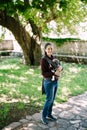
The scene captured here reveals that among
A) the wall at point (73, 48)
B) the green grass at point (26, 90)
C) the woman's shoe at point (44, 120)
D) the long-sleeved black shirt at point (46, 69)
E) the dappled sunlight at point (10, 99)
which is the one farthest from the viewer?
the wall at point (73, 48)

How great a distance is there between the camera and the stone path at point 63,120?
684 cm

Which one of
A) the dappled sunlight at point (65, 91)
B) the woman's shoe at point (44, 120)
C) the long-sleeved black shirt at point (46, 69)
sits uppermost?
the long-sleeved black shirt at point (46, 69)

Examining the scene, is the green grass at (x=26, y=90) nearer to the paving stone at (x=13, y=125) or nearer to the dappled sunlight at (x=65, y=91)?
the dappled sunlight at (x=65, y=91)

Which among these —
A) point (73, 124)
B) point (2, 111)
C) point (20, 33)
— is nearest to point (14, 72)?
point (20, 33)

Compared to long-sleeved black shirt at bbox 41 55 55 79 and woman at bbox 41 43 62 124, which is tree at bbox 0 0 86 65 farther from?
long-sleeved black shirt at bbox 41 55 55 79

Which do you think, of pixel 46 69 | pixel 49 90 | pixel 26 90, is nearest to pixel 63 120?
pixel 49 90

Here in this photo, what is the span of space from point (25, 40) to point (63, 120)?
380 inches

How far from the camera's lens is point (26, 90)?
10625 millimetres

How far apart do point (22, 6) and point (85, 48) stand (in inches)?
566

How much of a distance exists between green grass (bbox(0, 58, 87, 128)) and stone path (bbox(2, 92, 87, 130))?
414 mm

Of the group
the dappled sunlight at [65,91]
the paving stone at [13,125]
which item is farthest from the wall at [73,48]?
the paving stone at [13,125]

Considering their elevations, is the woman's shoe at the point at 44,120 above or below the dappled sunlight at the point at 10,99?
above

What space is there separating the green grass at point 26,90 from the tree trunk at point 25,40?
154 centimetres

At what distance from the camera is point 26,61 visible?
17469mm
